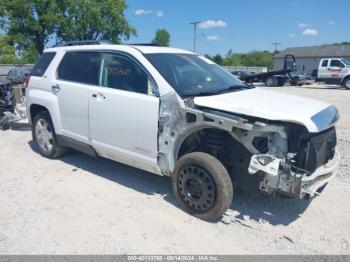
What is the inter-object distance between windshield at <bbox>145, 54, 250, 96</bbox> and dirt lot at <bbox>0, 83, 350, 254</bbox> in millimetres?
1450

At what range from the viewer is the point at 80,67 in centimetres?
511

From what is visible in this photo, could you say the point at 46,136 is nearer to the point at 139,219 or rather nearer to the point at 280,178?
the point at 139,219

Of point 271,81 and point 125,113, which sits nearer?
point 125,113

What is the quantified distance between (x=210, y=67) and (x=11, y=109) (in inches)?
261

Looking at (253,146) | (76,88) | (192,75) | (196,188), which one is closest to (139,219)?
(196,188)

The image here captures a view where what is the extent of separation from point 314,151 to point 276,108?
591mm

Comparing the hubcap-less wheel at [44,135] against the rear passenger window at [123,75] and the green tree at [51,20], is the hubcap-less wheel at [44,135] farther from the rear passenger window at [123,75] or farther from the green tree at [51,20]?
the green tree at [51,20]

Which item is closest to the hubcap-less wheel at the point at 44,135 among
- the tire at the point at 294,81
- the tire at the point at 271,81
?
the tire at the point at 271,81

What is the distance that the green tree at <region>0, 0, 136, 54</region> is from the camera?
27266 millimetres

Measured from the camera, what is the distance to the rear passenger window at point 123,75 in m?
4.23

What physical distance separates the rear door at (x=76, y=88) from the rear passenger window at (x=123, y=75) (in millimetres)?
188

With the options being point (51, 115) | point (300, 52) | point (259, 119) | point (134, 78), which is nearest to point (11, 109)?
point (51, 115)

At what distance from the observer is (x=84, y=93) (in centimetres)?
483

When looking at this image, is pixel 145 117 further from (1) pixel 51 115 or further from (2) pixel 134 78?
(1) pixel 51 115
